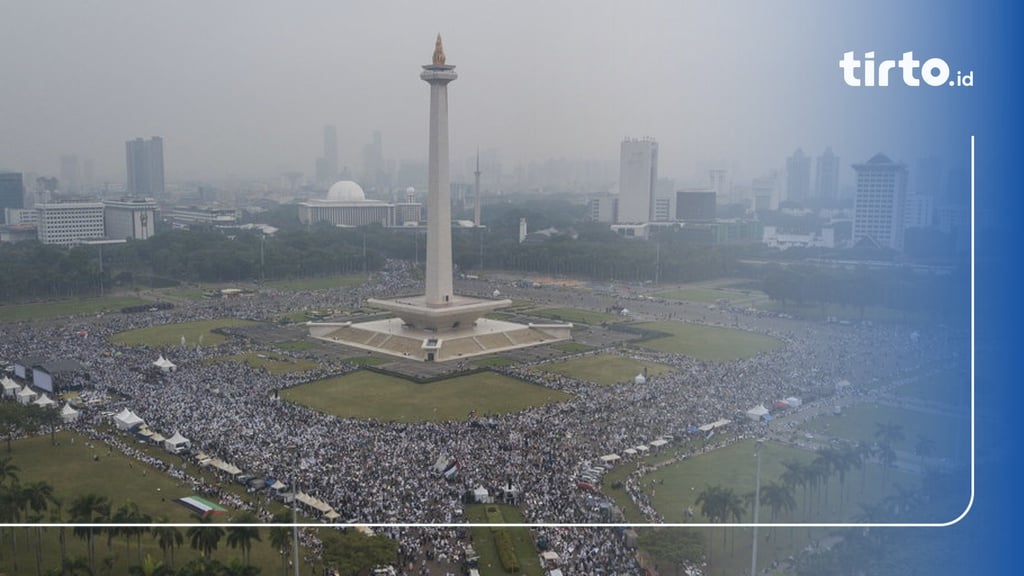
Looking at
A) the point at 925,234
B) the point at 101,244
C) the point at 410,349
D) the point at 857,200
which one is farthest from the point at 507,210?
the point at 925,234

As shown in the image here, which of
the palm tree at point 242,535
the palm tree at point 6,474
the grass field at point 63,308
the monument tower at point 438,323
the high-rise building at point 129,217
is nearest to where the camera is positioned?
the palm tree at point 242,535

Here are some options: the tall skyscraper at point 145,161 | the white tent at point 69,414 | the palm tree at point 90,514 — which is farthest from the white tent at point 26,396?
the palm tree at point 90,514

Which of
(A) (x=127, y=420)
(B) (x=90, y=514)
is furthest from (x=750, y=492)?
(A) (x=127, y=420)

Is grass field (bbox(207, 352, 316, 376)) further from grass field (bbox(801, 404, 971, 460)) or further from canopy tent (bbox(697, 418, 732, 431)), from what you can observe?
grass field (bbox(801, 404, 971, 460))

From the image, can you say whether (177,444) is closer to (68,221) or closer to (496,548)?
(68,221)

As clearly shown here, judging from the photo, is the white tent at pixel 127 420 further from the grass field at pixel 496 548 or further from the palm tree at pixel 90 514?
the grass field at pixel 496 548

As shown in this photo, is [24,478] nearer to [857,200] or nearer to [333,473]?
[333,473]
